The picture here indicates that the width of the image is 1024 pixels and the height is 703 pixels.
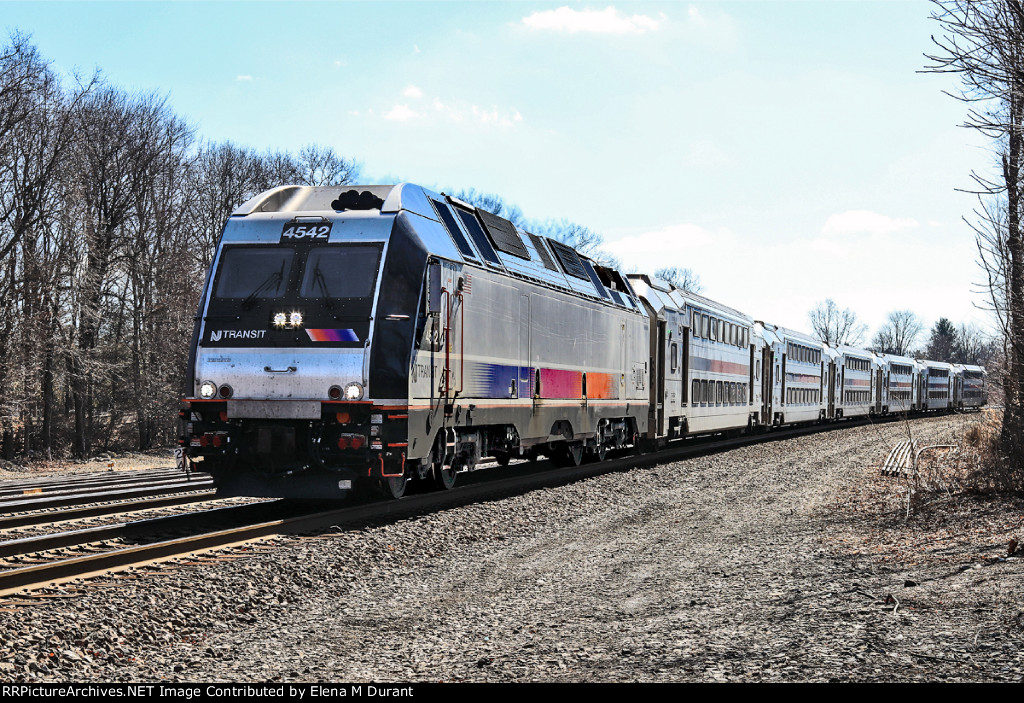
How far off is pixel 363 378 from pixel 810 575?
5.33m

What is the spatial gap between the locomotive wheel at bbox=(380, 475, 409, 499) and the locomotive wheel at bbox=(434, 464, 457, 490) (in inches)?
43.6

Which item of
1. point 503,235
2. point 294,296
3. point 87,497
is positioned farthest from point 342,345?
point 87,497

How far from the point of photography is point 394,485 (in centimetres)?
1223

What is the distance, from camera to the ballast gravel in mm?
5750

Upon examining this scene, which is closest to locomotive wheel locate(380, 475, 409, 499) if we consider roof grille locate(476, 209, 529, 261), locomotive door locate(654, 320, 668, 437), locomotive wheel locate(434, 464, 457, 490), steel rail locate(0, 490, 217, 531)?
locomotive wheel locate(434, 464, 457, 490)

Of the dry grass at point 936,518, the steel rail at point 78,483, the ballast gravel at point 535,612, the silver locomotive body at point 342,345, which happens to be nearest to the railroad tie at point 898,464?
the dry grass at point 936,518

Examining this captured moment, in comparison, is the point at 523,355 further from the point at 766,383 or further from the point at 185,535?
the point at 766,383

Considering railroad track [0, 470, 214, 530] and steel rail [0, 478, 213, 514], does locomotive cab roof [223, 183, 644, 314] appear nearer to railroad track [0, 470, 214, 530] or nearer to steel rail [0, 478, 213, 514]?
railroad track [0, 470, 214, 530]

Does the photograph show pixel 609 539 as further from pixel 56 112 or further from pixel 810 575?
pixel 56 112

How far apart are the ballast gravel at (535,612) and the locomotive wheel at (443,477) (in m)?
1.81

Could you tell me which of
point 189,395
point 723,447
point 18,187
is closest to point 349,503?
point 189,395

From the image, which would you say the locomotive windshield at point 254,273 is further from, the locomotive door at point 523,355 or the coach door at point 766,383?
the coach door at point 766,383

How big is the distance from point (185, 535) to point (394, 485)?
274cm

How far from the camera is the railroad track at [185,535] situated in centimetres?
809
